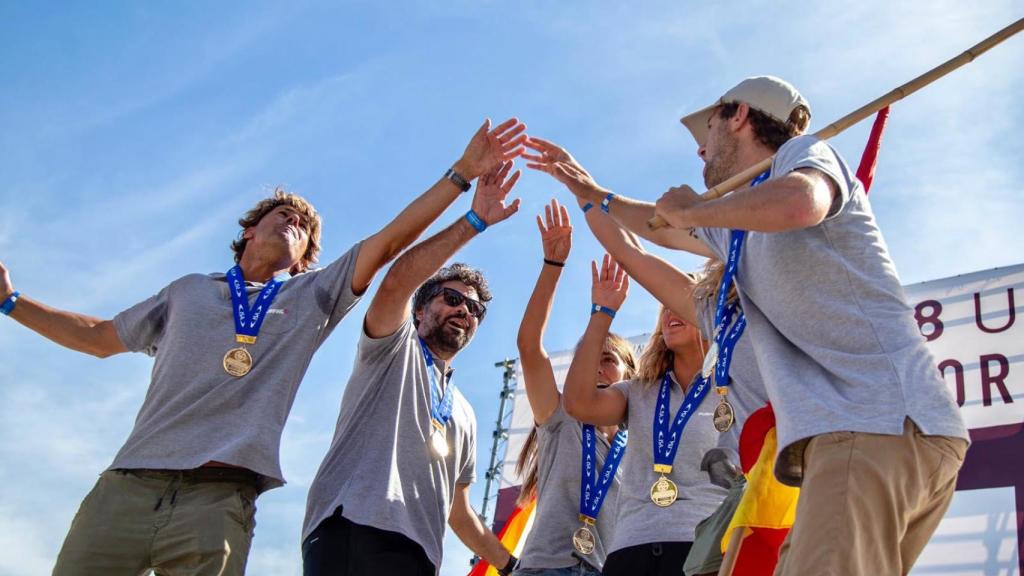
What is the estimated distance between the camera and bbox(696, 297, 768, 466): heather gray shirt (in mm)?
3592

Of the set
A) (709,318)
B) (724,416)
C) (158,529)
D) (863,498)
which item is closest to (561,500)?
(724,416)

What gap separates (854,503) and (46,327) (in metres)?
3.45

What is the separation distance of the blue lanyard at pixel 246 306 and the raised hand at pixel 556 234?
1.43 meters

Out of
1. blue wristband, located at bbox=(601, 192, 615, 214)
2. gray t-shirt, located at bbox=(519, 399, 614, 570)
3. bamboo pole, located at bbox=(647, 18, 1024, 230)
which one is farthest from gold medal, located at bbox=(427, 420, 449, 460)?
bamboo pole, located at bbox=(647, 18, 1024, 230)

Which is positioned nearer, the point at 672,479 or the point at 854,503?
the point at 854,503

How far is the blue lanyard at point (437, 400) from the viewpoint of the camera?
14.3 ft

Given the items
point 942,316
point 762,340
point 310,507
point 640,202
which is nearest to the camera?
point 762,340

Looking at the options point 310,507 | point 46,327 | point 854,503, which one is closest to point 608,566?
point 310,507

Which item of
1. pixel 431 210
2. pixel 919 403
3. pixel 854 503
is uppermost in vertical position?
pixel 431 210

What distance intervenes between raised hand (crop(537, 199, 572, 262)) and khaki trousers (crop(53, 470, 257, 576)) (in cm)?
207

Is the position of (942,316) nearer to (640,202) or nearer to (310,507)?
(640,202)

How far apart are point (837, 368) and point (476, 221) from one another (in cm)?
207

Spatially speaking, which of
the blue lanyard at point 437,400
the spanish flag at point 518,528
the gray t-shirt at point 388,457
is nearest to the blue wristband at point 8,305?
the gray t-shirt at point 388,457

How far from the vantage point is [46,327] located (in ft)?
14.4
